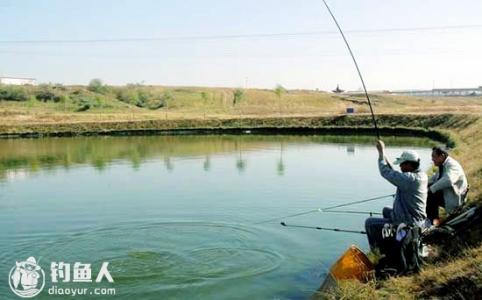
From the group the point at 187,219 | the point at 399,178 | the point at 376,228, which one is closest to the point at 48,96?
the point at 187,219

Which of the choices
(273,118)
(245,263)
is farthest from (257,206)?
(273,118)

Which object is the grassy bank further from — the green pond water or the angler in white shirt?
the green pond water

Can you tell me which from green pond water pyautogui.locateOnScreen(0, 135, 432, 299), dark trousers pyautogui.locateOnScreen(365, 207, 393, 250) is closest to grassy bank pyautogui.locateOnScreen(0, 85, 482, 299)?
dark trousers pyautogui.locateOnScreen(365, 207, 393, 250)

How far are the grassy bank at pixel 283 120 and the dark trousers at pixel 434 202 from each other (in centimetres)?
60

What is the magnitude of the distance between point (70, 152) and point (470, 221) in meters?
26.7

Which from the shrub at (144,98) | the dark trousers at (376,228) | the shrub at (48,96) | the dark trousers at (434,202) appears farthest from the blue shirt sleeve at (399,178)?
the shrub at (48,96)

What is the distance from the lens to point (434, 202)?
7906 millimetres

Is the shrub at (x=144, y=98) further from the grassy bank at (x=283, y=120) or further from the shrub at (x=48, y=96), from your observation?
the shrub at (x=48, y=96)

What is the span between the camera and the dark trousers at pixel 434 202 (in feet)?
25.8

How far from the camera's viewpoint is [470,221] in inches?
270

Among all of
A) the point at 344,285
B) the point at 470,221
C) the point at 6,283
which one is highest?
the point at 470,221

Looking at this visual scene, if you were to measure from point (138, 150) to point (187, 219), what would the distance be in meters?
19.1

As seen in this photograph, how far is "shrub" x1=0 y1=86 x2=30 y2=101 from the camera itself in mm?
85000

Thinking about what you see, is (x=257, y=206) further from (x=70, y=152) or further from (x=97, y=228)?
(x=70, y=152)
